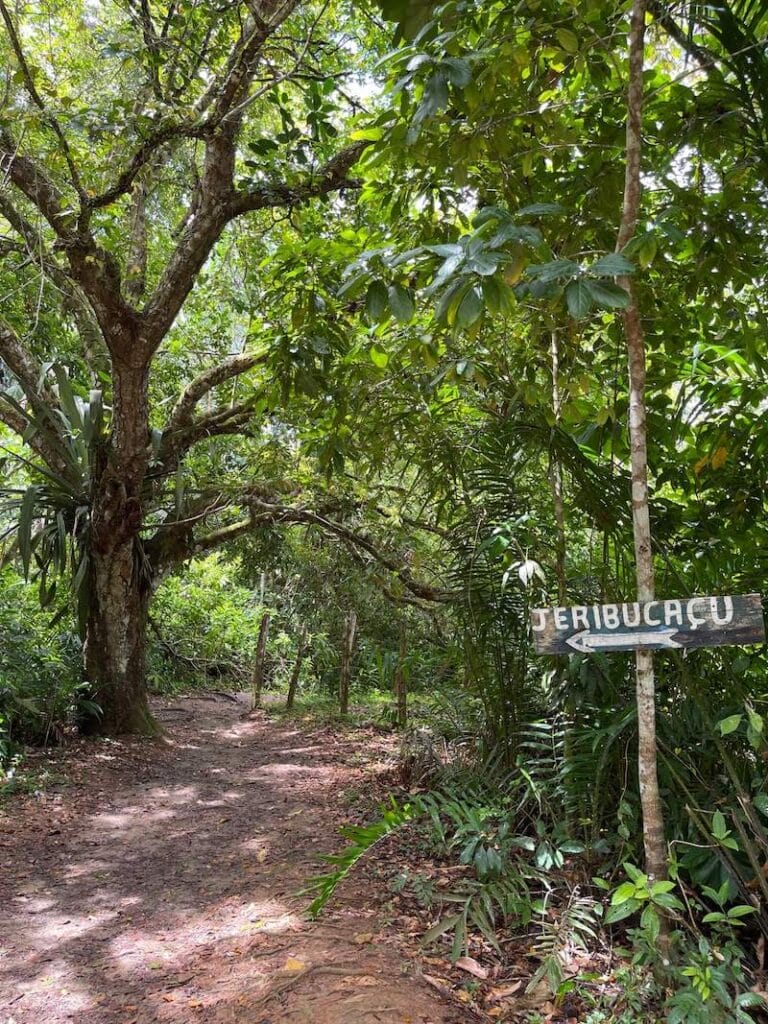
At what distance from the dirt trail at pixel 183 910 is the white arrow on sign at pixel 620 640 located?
1.35 meters

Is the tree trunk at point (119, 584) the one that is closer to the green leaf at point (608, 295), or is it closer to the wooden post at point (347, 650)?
the wooden post at point (347, 650)

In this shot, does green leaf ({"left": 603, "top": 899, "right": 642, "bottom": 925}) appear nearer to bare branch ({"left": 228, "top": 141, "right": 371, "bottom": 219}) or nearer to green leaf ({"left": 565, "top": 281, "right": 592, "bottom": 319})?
green leaf ({"left": 565, "top": 281, "right": 592, "bottom": 319})

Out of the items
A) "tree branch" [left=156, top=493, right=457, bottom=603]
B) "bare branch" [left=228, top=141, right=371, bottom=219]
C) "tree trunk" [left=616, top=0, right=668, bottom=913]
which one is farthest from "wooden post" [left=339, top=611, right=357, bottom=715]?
"tree trunk" [left=616, top=0, right=668, bottom=913]

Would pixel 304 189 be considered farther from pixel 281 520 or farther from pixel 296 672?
pixel 296 672

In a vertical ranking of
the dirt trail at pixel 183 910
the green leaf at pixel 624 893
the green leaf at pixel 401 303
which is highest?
the green leaf at pixel 401 303

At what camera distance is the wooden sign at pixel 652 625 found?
2.38 meters

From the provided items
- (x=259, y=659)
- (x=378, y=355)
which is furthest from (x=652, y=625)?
(x=259, y=659)

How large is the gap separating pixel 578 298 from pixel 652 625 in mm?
1109

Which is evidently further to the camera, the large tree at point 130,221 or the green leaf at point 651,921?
the large tree at point 130,221

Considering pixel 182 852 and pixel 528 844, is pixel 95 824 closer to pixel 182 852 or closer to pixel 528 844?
pixel 182 852

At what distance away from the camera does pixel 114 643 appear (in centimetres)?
742

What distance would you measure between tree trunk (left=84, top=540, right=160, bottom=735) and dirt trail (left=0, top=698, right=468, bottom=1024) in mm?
434

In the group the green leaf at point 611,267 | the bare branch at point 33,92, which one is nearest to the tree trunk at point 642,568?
the green leaf at point 611,267

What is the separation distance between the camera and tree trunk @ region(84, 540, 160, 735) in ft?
24.0
